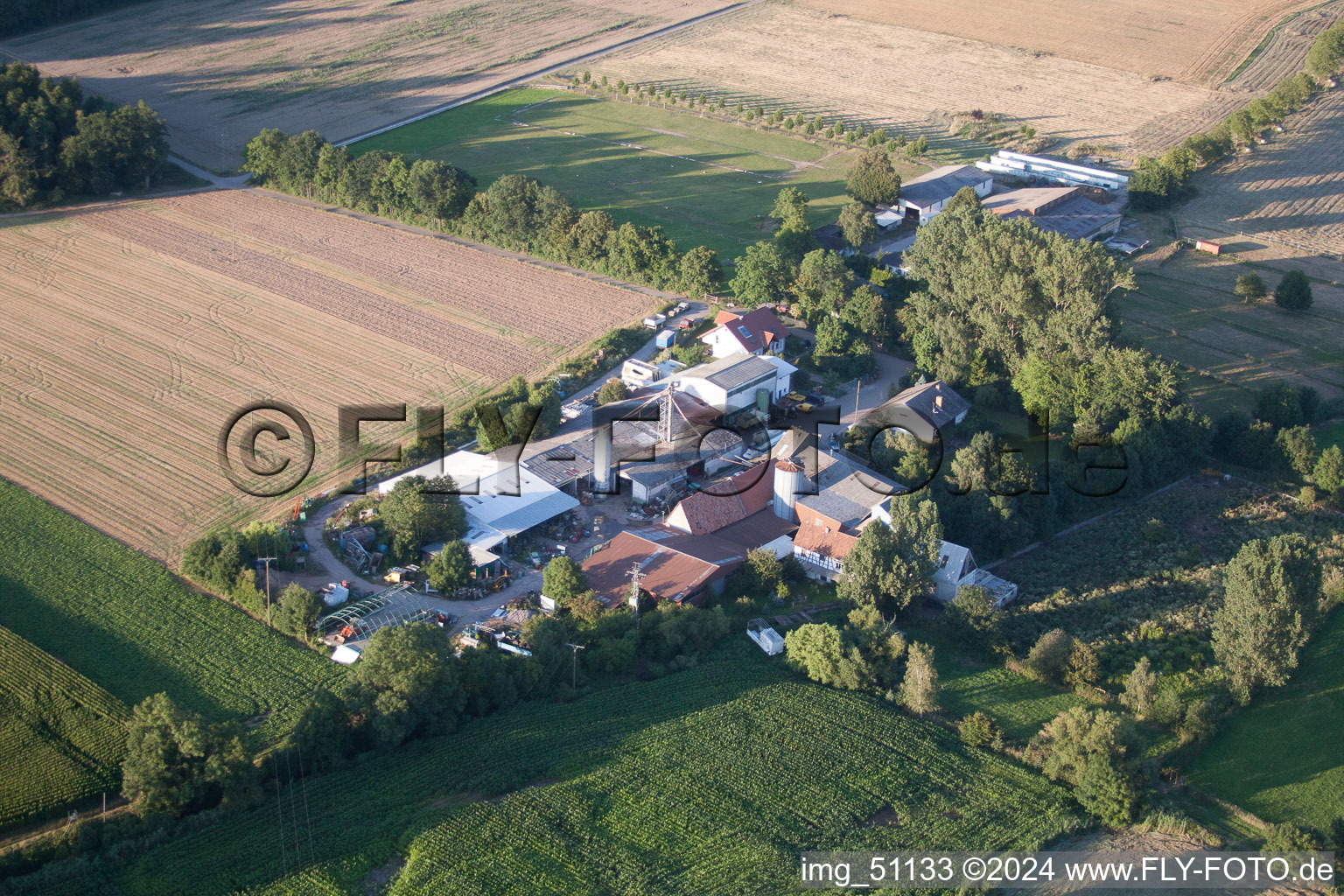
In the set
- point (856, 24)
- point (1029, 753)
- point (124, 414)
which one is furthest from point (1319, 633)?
point (856, 24)

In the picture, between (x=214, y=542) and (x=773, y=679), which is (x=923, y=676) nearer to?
(x=773, y=679)

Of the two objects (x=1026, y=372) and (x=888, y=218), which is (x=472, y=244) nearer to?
(x=888, y=218)

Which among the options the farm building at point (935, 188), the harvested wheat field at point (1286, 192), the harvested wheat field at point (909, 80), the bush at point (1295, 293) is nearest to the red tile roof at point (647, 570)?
the farm building at point (935, 188)

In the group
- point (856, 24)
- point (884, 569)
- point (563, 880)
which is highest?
point (856, 24)

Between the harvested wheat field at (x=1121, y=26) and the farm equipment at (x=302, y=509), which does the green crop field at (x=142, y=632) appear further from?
the harvested wheat field at (x=1121, y=26)

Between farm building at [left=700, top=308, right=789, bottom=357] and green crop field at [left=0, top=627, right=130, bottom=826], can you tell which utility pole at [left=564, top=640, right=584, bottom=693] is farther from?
farm building at [left=700, top=308, right=789, bottom=357]

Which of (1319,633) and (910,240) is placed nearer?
(1319,633)

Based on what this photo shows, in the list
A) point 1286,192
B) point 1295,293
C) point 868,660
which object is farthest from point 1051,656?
point 1286,192

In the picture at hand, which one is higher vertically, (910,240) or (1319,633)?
(910,240)
